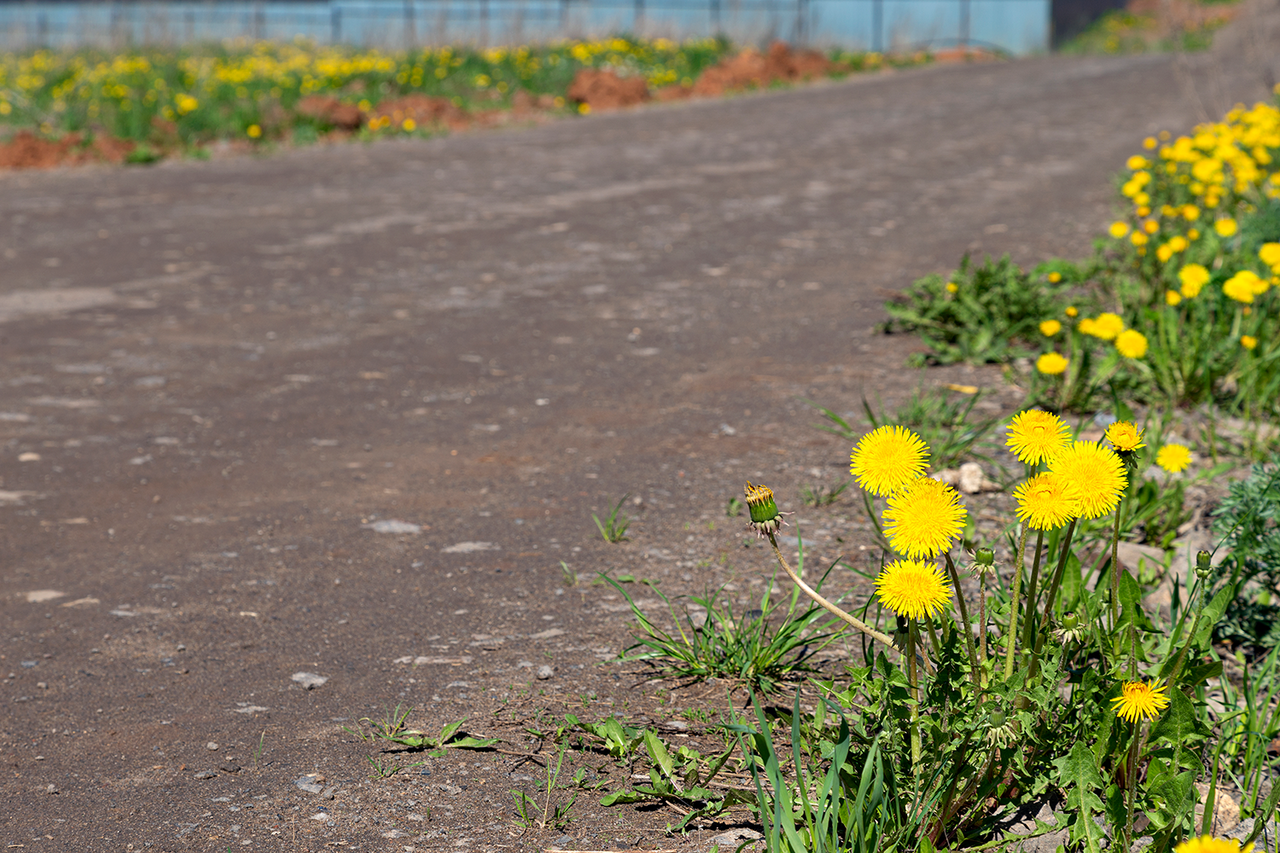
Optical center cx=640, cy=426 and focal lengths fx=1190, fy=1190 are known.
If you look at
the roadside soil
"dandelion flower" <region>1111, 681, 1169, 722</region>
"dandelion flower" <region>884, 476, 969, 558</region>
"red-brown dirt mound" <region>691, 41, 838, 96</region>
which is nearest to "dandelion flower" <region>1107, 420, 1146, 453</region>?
"dandelion flower" <region>884, 476, 969, 558</region>

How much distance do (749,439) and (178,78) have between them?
37.1 ft

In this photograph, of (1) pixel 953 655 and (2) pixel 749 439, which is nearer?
(1) pixel 953 655

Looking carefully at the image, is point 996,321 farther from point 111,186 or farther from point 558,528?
point 111,186

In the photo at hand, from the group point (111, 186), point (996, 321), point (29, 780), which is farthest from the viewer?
point (111, 186)

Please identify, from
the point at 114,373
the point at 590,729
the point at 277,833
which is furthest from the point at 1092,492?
the point at 114,373

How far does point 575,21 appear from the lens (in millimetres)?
20328

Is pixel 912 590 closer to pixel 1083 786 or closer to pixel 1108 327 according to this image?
pixel 1083 786

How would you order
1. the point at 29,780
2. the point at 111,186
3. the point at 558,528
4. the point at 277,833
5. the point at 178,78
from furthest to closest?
the point at 178,78 < the point at 111,186 < the point at 558,528 < the point at 29,780 < the point at 277,833

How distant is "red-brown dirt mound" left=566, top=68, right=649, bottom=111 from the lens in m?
13.7

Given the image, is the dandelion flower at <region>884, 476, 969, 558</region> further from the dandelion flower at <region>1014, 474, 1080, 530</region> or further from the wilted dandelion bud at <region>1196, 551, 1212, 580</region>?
the wilted dandelion bud at <region>1196, 551, 1212, 580</region>

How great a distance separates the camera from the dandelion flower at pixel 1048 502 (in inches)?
66.1

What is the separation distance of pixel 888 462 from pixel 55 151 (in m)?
10.3

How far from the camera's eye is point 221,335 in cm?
530

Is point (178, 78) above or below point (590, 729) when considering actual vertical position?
above
